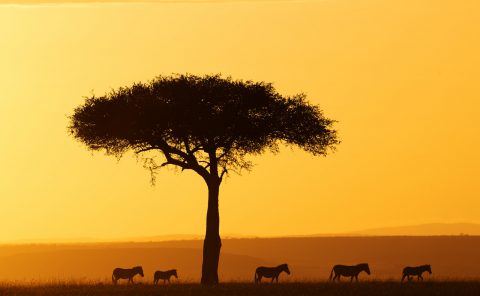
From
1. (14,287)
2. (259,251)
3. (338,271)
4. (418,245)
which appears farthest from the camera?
(259,251)

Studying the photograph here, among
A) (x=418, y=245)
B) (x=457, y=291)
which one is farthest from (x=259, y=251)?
(x=457, y=291)

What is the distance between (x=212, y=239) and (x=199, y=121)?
5.90m

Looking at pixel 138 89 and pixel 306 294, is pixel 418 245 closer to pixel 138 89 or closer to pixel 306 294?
pixel 138 89

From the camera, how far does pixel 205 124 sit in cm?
5972

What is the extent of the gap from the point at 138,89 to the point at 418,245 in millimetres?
109292

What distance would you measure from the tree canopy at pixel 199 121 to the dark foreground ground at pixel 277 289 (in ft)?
29.5

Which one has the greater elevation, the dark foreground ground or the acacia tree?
the acacia tree

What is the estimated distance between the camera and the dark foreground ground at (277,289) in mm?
48500

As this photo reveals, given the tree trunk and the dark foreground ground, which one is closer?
the dark foreground ground

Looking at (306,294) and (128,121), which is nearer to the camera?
(306,294)

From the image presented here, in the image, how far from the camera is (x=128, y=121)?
60562 millimetres

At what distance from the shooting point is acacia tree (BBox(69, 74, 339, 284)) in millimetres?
59656

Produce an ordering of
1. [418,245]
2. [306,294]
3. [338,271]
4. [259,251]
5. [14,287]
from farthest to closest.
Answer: [259,251] → [418,245] → [338,271] → [14,287] → [306,294]

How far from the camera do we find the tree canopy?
60.1 m
